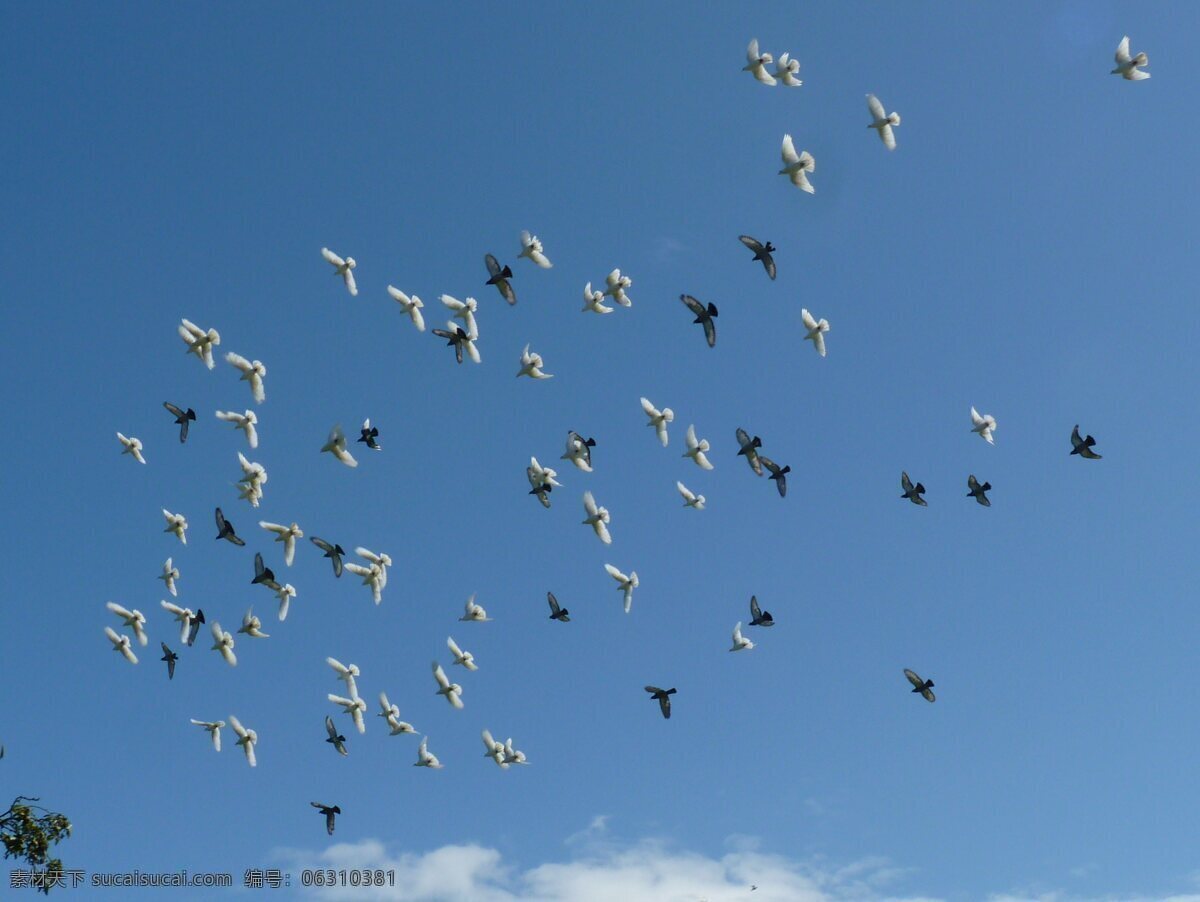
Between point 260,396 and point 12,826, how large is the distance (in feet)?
57.2

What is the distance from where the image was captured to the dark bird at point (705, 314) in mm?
46844

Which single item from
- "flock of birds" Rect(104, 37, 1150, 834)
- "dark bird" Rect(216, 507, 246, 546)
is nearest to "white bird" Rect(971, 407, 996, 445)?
"flock of birds" Rect(104, 37, 1150, 834)

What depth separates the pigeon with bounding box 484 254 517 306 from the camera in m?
46.5

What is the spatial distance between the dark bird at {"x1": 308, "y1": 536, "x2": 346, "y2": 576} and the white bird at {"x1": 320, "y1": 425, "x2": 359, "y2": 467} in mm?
3388

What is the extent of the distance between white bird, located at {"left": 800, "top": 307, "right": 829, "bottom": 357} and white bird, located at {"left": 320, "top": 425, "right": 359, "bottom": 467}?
16.9m

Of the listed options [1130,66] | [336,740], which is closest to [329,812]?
[336,740]

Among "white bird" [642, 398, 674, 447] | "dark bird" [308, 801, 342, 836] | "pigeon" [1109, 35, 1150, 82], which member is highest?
"pigeon" [1109, 35, 1150, 82]

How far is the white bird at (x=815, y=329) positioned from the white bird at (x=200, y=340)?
2049 cm

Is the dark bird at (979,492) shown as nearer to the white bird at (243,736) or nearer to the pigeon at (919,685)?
the pigeon at (919,685)

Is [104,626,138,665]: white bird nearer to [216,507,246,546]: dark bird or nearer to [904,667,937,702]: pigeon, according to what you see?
[216,507,246,546]: dark bird

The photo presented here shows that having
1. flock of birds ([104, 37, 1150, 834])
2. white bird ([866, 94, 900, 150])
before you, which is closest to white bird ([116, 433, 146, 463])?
flock of birds ([104, 37, 1150, 834])

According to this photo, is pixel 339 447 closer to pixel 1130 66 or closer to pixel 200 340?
pixel 200 340

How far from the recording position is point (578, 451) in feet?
160

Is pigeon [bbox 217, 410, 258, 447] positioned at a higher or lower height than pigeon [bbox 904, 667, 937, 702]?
higher
